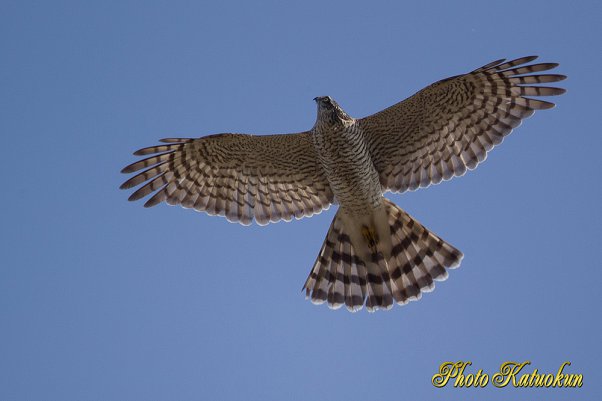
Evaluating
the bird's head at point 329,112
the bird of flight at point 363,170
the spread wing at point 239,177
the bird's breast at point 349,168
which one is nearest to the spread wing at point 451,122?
the bird of flight at point 363,170

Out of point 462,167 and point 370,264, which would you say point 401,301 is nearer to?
point 370,264

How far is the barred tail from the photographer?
11820 millimetres

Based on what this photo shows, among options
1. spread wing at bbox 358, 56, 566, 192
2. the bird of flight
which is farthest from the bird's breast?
spread wing at bbox 358, 56, 566, 192

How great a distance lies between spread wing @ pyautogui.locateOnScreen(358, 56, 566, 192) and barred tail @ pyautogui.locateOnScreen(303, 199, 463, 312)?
0.72 meters

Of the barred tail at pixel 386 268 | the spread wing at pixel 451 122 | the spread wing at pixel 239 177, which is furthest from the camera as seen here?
the barred tail at pixel 386 268

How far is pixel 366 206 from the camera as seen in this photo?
1151 centimetres

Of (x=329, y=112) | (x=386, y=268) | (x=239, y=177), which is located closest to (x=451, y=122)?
(x=329, y=112)

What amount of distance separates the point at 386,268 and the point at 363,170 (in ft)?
5.56

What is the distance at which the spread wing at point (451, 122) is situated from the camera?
1070 cm

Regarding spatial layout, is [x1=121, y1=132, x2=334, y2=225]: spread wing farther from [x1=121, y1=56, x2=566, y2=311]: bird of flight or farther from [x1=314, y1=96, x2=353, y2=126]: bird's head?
[x1=314, y1=96, x2=353, y2=126]: bird's head

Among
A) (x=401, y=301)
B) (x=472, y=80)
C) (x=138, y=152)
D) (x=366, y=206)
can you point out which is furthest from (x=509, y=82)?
(x=138, y=152)

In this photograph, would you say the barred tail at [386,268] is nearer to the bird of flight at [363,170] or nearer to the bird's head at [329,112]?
the bird of flight at [363,170]

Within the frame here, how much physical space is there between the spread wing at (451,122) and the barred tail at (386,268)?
716 mm

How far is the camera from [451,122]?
443 inches
